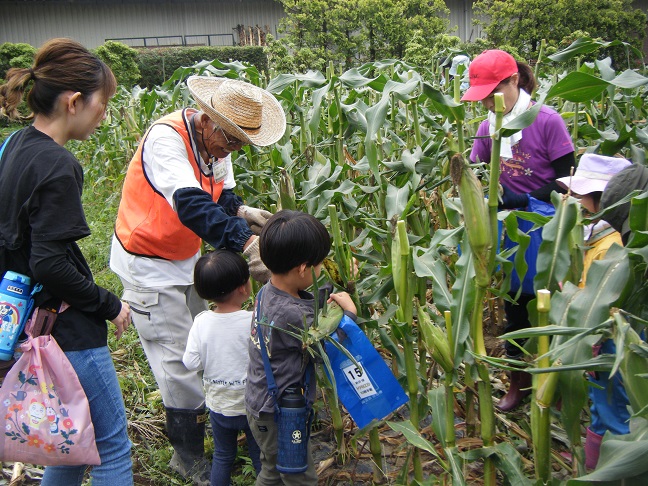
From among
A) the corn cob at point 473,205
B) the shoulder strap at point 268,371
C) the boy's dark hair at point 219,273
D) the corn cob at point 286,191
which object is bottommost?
the shoulder strap at point 268,371

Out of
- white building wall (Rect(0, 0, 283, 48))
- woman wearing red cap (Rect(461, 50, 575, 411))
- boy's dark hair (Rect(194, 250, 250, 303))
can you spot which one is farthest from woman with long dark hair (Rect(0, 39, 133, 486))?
white building wall (Rect(0, 0, 283, 48))

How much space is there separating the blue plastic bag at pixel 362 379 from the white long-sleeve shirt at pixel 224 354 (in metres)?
0.54

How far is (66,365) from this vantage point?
6.61ft

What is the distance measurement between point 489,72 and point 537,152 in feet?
1.44

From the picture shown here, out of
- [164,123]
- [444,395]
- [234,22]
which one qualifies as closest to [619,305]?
[444,395]

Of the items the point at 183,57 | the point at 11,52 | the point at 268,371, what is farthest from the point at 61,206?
the point at 183,57

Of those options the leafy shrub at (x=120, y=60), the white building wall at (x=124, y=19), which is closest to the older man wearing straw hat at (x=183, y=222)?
the leafy shrub at (x=120, y=60)

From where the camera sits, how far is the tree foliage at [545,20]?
565 inches

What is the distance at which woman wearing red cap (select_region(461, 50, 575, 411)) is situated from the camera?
2830mm

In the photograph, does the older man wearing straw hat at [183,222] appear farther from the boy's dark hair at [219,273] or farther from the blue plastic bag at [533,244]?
the blue plastic bag at [533,244]

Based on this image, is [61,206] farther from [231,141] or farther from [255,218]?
[255,218]

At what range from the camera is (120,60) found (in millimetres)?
16688

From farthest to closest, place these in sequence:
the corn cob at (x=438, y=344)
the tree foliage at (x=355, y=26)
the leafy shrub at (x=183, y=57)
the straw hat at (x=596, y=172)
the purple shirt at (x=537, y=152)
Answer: the leafy shrub at (x=183, y=57) < the tree foliage at (x=355, y=26) < the purple shirt at (x=537, y=152) < the straw hat at (x=596, y=172) < the corn cob at (x=438, y=344)

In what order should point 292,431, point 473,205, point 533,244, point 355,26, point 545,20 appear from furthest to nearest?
point 355,26
point 545,20
point 533,244
point 292,431
point 473,205
